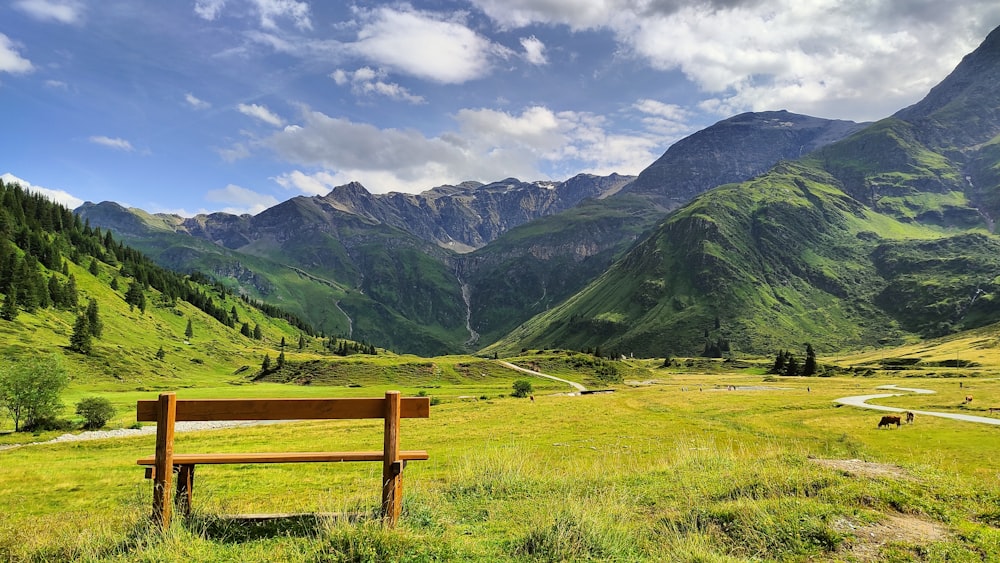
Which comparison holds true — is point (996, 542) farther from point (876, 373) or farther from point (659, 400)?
point (876, 373)

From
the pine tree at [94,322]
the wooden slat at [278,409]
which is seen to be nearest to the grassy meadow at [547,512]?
the wooden slat at [278,409]

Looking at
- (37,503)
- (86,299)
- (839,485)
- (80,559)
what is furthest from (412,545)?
(86,299)

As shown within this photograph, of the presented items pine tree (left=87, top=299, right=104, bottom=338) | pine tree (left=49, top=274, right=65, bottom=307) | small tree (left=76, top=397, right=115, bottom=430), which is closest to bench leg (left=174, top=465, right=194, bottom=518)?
small tree (left=76, top=397, right=115, bottom=430)

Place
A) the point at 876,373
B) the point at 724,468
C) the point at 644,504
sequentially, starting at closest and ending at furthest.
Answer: the point at 644,504
the point at 724,468
the point at 876,373

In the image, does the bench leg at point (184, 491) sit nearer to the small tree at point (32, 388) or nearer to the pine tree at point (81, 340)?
the small tree at point (32, 388)

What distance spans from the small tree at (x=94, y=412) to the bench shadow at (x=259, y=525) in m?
57.2

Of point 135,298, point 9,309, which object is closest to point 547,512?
point 9,309

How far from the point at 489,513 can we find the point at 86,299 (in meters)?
193

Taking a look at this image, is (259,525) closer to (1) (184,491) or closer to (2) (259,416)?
(1) (184,491)

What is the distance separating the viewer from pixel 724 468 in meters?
16.3

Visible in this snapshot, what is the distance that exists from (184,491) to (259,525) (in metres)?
1.70

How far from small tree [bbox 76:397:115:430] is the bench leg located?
56.7 meters

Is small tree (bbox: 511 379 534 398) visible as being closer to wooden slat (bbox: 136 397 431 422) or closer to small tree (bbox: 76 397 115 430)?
small tree (bbox: 76 397 115 430)

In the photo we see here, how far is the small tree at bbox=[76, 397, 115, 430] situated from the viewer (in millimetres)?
52344
